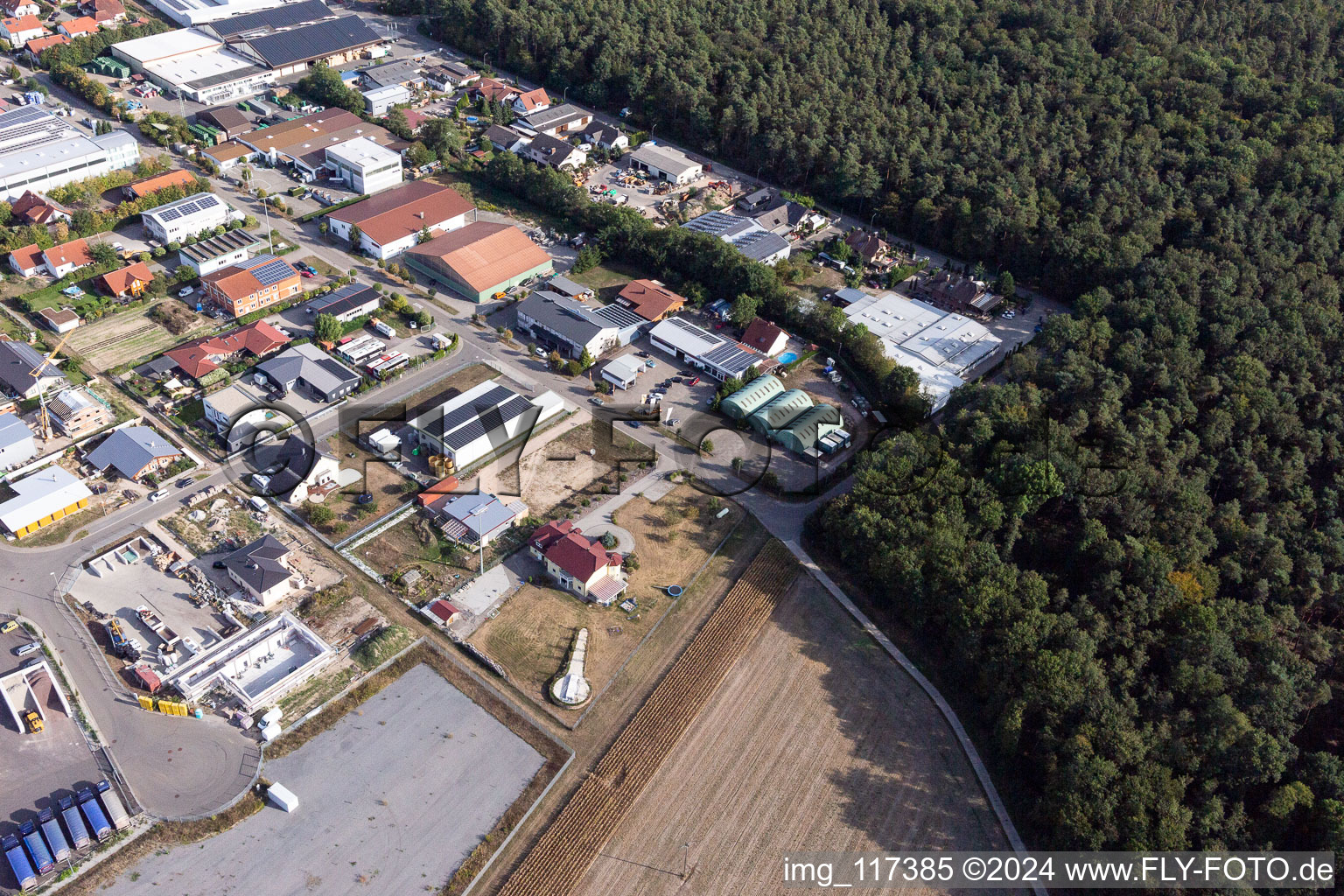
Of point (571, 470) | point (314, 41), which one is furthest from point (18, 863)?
point (314, 41)

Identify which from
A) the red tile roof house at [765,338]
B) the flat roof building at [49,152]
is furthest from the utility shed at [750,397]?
the flat roof building at [49,152]

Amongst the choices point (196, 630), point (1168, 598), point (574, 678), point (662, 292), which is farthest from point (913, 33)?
point (196, 630)

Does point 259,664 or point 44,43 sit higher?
point 44,43

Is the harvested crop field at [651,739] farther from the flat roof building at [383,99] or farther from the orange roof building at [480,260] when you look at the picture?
the flat roof building at [383,99]

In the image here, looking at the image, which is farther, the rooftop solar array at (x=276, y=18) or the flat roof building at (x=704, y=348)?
the rooftop solar array at (x=276, y=18)

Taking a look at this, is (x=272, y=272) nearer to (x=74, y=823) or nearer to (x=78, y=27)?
(x=74, y=823)

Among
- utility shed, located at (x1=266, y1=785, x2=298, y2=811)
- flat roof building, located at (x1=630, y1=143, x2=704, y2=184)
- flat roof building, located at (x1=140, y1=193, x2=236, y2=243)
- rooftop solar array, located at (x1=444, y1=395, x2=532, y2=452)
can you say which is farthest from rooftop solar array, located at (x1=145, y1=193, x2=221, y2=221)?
utility shed, located at (x1=266, y1=785, x2=298, y2=811)
